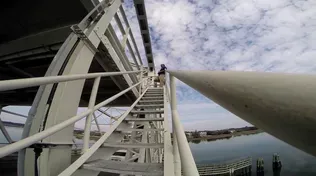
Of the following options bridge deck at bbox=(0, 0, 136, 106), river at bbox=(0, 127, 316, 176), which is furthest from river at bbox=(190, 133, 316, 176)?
bridge deck at bbox=(0, 0, 136, 106)

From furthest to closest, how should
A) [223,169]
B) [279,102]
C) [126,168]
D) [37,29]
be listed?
[223,169] → [37,29] → [126,168] → [279,102]

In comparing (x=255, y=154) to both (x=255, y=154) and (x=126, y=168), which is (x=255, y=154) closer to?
(x=255, y=154)

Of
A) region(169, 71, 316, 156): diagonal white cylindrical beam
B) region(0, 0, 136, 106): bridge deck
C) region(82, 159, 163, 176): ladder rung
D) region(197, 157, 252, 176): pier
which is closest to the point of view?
region(169, 71, 316, 156): diagonal white cylindrical beam

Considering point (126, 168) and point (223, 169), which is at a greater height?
point (126, 168)

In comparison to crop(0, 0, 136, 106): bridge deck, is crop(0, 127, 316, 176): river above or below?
below

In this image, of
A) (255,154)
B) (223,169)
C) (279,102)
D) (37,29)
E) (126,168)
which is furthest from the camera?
(255,154)

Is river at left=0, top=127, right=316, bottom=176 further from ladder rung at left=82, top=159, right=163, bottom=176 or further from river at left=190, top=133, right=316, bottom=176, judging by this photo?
ladder rung at left=82, top=159, right=163, bottom=176

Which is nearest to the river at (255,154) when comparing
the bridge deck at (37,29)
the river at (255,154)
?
the river at (255,154)

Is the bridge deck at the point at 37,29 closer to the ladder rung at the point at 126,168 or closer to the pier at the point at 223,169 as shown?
the ladder rung at the point at 126,168

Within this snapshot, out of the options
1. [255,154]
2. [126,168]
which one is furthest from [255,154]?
[126,168]

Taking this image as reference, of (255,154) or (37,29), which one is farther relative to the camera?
(255,154)
